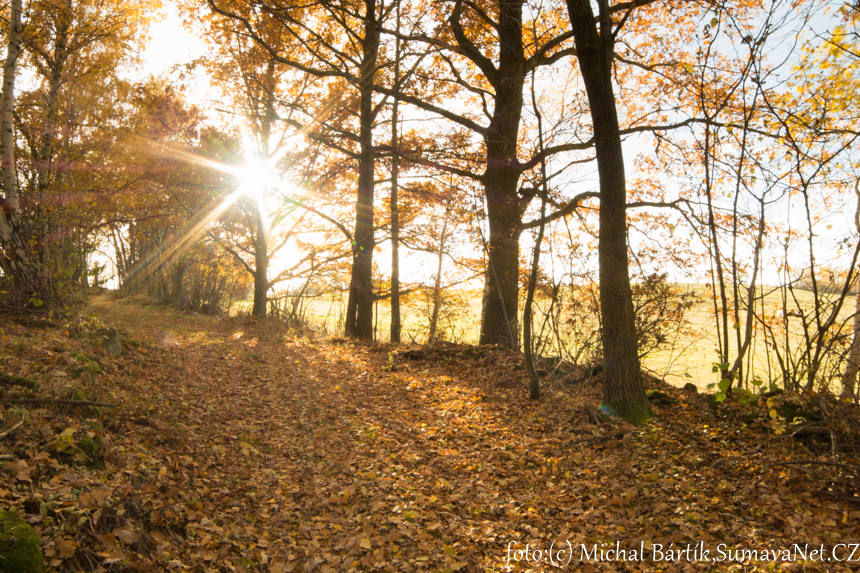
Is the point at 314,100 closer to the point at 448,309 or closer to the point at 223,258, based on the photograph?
the point at 448,309

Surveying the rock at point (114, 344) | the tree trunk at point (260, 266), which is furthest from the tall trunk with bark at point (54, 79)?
the rock at point (114, 344)

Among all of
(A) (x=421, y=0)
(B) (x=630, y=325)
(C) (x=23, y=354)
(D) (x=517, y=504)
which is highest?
(A) (x=421, y=0)

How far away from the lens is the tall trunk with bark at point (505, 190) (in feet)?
31.7

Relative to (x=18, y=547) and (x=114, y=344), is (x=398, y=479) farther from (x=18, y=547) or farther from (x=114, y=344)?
(x=114, y=344)

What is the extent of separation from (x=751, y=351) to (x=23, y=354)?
9.39 metres

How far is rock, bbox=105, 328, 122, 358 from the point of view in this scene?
22.4 feet

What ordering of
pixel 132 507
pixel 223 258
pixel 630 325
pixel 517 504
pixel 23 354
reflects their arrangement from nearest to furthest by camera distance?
1. pixel 132 507
2. pixel 517 504
3. pixel 23 354
4. pixel 630 325
5. pixel 223 258

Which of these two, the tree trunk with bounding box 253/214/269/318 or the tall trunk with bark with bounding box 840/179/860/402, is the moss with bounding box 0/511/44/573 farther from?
the tree trunk with bounding box 253/214/269/318

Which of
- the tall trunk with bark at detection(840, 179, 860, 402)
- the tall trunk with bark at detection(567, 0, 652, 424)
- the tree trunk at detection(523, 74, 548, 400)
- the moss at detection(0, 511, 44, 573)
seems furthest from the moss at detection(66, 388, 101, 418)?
the tall trunk with bark at detection(840, 179, 860, 402)

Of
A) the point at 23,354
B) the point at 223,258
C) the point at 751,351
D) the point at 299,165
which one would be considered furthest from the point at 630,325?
the point at 223,258

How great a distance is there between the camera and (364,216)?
12.9 metres

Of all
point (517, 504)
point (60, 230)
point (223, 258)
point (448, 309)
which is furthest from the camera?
point (223, 258)

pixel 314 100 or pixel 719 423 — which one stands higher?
pixel 314 100

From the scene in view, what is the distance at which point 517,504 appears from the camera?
15.0 ft
